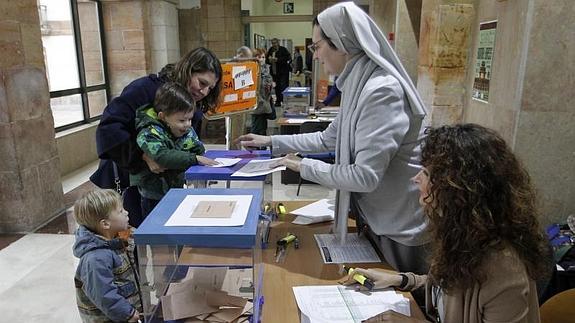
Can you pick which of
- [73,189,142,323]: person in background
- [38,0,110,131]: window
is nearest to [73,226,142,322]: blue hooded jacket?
[73,189,142,323]: person in background

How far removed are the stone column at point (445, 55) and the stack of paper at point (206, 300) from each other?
2479mm

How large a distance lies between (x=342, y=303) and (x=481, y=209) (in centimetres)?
47

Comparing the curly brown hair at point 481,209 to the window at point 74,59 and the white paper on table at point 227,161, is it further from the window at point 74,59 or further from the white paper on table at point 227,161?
the window at point 74,59

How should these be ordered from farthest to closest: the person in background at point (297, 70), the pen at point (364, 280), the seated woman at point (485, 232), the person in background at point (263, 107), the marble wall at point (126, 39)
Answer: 1. the person in background at point (297, 70)
2. the marble wall at point (126, 39)
3. the person in background at point (263, 107)
4. the pen at point (364, 280)
5. the seated woman at point (485, 232)

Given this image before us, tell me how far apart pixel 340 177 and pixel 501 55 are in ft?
5.08

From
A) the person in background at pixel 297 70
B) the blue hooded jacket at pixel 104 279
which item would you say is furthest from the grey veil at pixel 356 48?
the person in background at pixel 297 70

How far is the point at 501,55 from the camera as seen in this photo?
93.1 inches

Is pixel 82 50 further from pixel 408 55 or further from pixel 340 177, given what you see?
pixel 340 177

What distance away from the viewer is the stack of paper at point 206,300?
115cm

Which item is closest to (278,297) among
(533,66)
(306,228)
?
(306,228)

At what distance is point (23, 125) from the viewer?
141 inches

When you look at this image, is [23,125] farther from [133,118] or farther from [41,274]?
[133,118]

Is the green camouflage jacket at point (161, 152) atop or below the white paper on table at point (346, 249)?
atop

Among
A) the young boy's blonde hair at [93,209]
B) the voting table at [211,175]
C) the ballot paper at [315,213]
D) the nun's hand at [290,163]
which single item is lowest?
the ballot paper at [315,213]
